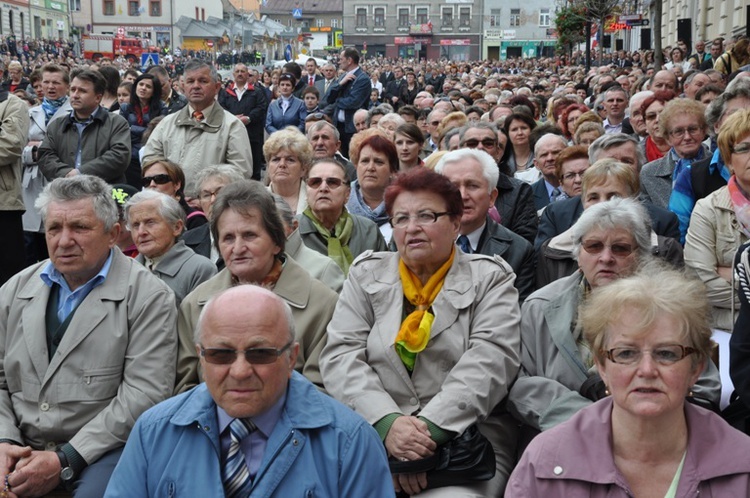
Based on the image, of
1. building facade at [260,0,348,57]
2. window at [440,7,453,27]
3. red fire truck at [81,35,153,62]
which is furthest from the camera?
building facade at [260,0,348,57]

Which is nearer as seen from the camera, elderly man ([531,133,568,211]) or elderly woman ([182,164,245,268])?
elderly woman ([182,164,245,268])

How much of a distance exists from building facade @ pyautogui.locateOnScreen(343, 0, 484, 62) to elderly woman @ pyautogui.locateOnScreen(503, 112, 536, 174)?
104m

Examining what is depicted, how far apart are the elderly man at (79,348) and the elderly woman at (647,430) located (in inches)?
78.0

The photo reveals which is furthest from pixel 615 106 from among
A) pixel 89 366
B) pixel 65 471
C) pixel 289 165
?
pixel 65 471

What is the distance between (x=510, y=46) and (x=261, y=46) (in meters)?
39.2

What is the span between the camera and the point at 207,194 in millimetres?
6961

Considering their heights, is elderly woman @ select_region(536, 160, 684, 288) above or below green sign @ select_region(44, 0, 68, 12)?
below

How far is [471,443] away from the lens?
13.7ft

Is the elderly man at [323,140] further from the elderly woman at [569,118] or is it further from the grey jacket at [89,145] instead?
the elderly woman at [569,118]

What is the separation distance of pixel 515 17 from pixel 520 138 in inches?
4034

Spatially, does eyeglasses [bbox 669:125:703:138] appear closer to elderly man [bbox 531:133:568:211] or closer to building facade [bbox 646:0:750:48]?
elderly man [bbox 531:133:568:211]

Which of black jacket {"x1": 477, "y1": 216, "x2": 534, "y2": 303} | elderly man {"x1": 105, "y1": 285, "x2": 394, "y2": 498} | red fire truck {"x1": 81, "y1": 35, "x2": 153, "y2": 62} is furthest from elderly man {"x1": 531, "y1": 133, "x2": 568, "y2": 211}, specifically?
red fire truck {"x1": 81, "y1": 35, "x2": 153, "y2": 62}

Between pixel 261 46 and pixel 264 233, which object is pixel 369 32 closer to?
pixel 261 46

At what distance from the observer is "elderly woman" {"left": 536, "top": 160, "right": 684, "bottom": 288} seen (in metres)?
4.87
